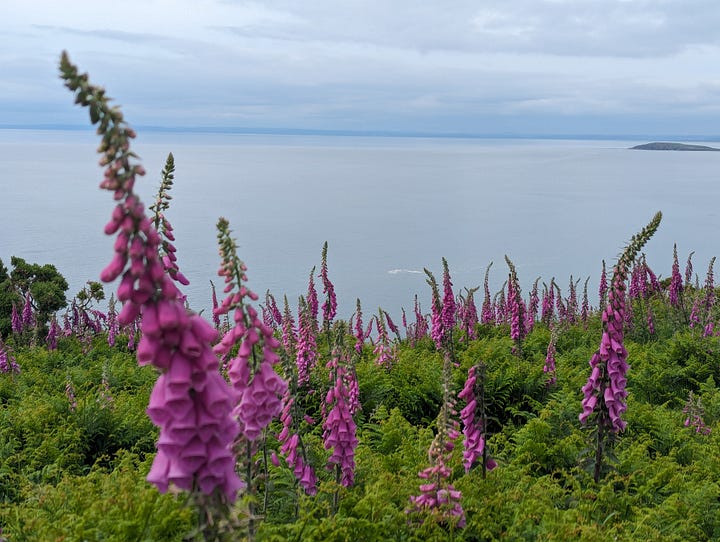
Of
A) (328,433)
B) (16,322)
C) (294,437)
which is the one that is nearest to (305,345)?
(328,433)

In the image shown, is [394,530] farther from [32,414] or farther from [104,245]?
[104,245]

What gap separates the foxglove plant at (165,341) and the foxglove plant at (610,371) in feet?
16.9

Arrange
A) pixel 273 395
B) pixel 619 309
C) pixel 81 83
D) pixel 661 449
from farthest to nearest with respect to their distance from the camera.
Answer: pixel 661 449
pixel 619 309
pixel 273 395
pixel 81 83

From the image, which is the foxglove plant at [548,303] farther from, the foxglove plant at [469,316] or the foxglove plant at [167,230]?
the foxglove plant at [167,230]

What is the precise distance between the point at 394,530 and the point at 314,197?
79239mm

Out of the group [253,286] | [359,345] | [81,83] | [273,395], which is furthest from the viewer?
[253,286]

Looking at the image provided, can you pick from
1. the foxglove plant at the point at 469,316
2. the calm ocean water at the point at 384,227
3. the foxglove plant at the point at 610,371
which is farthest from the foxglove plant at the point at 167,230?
the calm ocean water at the point at 384,227

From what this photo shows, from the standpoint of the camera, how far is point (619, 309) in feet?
22.4

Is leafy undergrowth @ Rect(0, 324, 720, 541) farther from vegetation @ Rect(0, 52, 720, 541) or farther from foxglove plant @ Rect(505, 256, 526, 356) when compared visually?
foxglove plant @ Rect(505, 256, 526, 356)

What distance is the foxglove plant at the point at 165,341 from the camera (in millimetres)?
2477

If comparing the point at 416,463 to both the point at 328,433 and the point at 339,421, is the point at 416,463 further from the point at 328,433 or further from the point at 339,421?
the point at 339,421

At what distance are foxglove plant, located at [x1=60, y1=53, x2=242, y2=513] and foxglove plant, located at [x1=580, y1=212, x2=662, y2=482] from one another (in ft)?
16.9

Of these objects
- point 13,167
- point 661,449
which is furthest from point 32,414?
point 13,167

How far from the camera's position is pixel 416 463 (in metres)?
7.89
